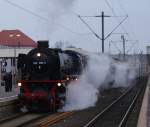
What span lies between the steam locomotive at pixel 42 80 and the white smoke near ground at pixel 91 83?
1.62m

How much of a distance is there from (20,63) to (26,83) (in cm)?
132

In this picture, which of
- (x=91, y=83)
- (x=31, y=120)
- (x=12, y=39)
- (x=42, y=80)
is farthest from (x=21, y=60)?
(x=12, y=39)

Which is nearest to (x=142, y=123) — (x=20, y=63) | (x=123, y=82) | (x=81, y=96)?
(x=20, y=63)

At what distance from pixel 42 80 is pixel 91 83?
10545 millimetres

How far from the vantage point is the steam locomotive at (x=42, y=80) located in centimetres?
2586

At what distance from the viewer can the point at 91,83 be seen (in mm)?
36219

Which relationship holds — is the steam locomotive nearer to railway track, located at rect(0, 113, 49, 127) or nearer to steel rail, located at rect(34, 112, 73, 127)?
railway track, located at rect(0, 113, 49, 127)

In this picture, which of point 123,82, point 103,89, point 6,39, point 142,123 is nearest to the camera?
point 142,123

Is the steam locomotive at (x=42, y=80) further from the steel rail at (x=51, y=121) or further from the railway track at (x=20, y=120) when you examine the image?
the steel rail at (x=51, y=121)

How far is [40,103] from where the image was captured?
26109 millimetres

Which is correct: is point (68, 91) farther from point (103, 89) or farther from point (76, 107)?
point (103, 89)

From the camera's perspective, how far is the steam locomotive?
1018 inches

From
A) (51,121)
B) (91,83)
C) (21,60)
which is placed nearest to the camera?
(51,121)

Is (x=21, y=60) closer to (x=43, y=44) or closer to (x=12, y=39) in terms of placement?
(x=43, y=44)
